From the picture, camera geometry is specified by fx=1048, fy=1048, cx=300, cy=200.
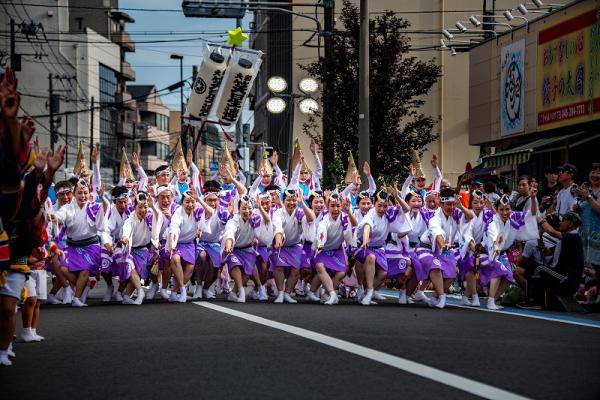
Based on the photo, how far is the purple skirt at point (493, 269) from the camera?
1409 centimetres

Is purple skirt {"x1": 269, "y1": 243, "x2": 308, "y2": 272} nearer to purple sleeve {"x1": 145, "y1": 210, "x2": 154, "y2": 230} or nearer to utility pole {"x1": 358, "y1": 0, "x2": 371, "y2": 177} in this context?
purple sleeve {"x1": 145, "y1": 210, "x2": 154, "y2": 230}

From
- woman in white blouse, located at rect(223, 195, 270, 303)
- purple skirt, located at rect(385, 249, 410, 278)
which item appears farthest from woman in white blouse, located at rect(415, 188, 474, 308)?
woman in white blouse, located at rect(223, 195, 270, 303)

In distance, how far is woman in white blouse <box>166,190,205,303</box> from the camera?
15125 mm

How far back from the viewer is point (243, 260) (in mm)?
15516

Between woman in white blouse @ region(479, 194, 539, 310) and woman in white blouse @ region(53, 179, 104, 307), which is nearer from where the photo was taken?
woman in white blouse @ region(479, 194, 539, 310)

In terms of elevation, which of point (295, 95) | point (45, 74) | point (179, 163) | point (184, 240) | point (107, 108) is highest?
point (45, 74)

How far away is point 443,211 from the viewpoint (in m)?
15.0

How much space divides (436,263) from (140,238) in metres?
4.28

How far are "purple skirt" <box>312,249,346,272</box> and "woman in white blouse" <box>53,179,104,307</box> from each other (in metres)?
3.12

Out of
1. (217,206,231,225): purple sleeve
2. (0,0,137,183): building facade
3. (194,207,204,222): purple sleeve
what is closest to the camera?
(194,207,204,222): purple sleeve

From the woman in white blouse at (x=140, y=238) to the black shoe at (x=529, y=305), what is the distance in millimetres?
5252

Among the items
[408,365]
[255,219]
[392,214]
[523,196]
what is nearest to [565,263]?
[523,196]

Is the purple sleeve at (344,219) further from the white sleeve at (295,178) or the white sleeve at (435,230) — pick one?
Result: the white sleeve at (295,178)

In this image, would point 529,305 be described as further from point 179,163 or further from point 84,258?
point 179,163
